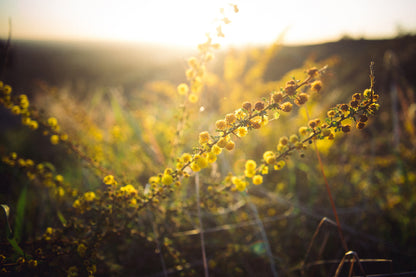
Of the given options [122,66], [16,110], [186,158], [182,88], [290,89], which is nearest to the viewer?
[290,89]

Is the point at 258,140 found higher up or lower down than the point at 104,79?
lower down

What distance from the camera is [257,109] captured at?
81cm

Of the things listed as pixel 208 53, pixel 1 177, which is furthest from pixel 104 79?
pixel 208 53

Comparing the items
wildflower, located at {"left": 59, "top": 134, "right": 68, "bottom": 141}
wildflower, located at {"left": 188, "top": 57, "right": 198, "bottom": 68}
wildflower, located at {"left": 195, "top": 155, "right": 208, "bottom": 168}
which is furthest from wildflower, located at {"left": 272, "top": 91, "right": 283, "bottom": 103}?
wildflower, located at {"left": 59, "top": 134, "right": 68, "bottom": 141}

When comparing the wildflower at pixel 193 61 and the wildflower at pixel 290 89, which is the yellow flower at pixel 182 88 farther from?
the wildflower at pixel 290 89

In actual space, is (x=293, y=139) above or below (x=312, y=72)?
below

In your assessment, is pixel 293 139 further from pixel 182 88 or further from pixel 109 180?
pixel 109 180

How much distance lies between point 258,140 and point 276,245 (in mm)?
1493

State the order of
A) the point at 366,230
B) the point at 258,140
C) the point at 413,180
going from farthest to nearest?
1. the point at 258,140
2. the point at 413,180
3. the point at 366,230

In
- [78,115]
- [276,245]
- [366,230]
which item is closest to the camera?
[276,245]

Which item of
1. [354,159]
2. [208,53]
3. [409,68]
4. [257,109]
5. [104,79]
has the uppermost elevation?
[104,79]

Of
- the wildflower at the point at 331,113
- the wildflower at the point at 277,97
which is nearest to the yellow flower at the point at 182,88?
the wildflower at the point at 277,97

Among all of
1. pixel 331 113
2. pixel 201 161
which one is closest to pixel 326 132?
pixel 331 113

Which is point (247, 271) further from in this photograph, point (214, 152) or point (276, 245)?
point (214, 152)
